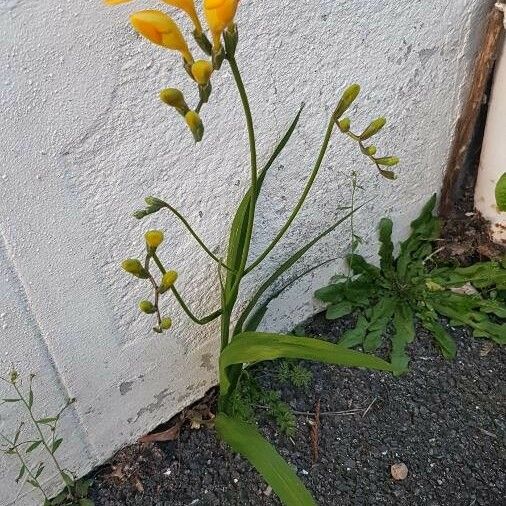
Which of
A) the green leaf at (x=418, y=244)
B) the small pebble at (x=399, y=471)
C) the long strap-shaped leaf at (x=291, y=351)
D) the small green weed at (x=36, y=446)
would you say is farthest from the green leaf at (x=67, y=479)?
the green leaf at (x=418, y=244)

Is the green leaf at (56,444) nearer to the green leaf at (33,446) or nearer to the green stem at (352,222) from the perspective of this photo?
the green leaf at (33,446)

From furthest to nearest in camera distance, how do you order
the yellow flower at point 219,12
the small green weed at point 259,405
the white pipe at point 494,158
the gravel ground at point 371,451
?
the white pipe at point 494,158 → the small green weed at point 259,405 → the gravel ground at point 371,451 → the yellow flower at point 219,12

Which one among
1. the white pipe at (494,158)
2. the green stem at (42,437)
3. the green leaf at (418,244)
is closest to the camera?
the green stem at (42,437)

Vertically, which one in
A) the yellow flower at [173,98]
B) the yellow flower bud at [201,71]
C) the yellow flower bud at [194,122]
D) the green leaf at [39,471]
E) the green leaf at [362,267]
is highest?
the yellow flower bud at [201,71]

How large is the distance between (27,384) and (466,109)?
5.25 ft

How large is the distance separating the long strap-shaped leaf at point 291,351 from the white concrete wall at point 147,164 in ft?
0.94

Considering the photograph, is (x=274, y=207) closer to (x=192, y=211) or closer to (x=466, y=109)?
(x=192, y=211)

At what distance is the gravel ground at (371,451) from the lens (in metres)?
2.06

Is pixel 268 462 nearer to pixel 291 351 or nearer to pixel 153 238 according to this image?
pixel 291 351

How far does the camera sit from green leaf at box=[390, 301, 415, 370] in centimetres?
234

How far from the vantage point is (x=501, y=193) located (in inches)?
92.2

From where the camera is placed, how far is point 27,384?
1.77 meters

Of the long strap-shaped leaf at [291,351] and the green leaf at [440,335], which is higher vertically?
the long strap-shaped leaf at [291,351]

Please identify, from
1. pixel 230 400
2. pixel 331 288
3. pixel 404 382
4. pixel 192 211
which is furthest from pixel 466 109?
pixel 230 400
